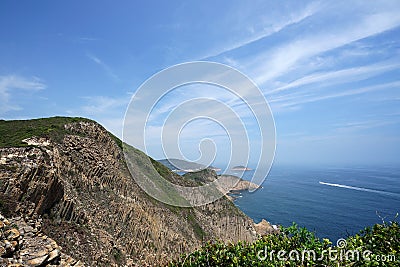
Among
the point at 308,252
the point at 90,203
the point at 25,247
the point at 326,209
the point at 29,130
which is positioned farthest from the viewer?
the point at 326,209

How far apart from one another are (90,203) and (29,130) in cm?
1067

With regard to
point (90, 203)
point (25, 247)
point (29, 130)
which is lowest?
point (90, 203)

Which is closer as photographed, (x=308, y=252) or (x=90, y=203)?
(x=308, y=252)

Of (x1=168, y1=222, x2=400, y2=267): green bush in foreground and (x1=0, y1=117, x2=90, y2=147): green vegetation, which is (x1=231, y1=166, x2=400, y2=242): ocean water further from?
(x1=0, y1=117, x2=90, y2=147): green vegetation

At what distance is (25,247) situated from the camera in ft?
39.2

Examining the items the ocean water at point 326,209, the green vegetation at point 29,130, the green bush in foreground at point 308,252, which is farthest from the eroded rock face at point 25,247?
the ocean water at point 326,209

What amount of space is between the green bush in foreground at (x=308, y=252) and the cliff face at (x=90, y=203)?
13.2 m

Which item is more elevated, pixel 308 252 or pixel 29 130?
pixel 29 130

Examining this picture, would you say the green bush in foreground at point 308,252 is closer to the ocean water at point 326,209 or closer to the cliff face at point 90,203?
the cliff face at point 90,203

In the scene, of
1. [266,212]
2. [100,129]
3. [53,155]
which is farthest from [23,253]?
[266,212]

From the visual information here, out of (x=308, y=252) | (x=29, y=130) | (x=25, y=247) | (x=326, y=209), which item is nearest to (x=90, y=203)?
(x=29, y=130)

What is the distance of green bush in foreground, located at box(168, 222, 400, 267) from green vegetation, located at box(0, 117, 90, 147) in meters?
19.7

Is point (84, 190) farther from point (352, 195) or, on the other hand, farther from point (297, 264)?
point (352, 195)

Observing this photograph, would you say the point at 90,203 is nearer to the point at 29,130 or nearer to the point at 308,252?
the point at 29,130
